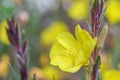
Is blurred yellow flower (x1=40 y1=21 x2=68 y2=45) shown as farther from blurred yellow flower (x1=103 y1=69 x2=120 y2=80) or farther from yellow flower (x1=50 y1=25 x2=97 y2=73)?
yellow flower (x1=50 y1=25 x2=97 y2=73)

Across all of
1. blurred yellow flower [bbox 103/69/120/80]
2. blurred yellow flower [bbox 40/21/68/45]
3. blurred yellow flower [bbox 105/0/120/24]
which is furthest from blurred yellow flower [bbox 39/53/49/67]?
blurred yellow flower [bbox 103/69/120/80]

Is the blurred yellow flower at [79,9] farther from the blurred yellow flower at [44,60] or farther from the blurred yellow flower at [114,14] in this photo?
the blurred yellow flower at [44,60]

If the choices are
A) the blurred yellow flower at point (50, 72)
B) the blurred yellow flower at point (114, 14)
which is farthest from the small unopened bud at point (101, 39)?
the blurred yellow flower at point (114, 14)

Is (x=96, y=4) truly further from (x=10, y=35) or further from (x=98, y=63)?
(x=10, y=35)

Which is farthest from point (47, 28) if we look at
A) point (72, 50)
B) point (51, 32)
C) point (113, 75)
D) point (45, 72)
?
point (72, 50)

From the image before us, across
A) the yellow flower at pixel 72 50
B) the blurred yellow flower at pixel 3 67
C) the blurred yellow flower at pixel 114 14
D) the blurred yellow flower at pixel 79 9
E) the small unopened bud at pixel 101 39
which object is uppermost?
the small unopened bud at pixel 101 39

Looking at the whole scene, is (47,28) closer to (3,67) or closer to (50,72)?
(50,72)
